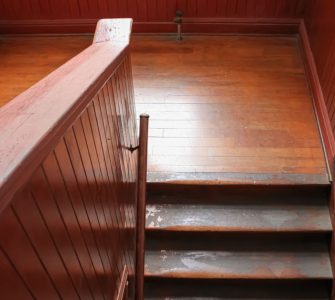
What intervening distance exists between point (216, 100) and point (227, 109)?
14cm

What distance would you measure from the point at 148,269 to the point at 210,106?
1.38 m

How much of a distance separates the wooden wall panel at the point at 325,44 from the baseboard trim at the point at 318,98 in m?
0.05

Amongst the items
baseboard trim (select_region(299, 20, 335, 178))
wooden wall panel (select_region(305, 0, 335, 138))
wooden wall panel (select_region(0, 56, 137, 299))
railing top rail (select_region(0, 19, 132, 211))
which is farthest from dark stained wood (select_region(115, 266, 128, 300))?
wooden wall panel (select_region(305, 0, 335, 138))

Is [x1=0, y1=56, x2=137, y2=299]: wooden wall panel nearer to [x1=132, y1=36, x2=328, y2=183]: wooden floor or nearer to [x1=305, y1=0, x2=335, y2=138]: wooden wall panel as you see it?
[x1=132, y1=36, x2=328, y2=183]: wooden floor

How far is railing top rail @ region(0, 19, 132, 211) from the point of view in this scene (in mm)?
657

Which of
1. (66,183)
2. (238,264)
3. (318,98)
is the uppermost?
(66,183)

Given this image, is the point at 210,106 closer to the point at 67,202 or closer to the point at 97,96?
the point at 97,96

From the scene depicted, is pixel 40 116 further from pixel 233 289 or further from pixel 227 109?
pixel 227 109

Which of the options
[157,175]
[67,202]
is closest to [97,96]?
[67,202]

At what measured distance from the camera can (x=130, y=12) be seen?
3.50m

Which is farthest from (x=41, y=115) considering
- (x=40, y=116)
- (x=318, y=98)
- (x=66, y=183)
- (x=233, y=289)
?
(x=318, y=98)

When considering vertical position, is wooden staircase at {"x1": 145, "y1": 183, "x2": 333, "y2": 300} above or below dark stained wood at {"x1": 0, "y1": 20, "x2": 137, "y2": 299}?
below

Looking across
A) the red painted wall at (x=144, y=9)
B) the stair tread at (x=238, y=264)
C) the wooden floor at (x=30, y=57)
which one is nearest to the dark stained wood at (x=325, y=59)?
the stair tread at (x=238, y=264)

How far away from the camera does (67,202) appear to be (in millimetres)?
983
